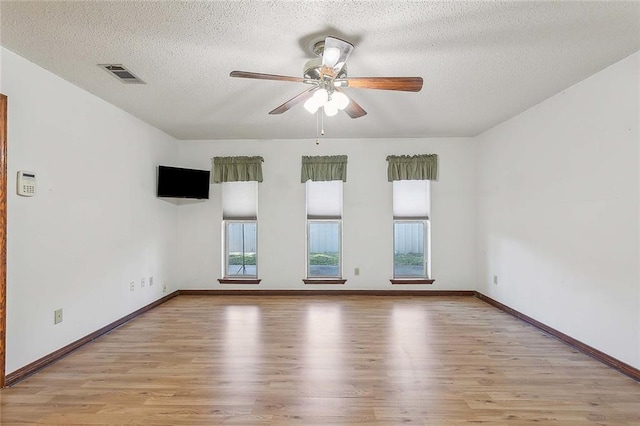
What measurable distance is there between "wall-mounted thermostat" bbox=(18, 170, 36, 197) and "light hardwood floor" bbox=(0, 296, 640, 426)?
1.52m

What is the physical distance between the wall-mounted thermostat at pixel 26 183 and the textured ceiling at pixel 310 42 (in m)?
0.96

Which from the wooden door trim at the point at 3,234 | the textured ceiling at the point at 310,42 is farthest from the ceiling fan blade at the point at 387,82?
the wooden door trim at the point at 3,234

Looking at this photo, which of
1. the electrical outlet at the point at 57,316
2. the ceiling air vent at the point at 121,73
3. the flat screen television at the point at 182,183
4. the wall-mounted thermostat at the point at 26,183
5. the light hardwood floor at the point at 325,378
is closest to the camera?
the light hardwood floor at the point at 325,378

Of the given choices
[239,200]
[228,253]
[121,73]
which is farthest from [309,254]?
[121,73]

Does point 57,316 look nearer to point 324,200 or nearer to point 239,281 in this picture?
point 239,281

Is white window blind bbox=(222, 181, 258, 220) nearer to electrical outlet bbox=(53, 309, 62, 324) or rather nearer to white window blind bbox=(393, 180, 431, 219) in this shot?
white window blind bbox=(393, 180, 431, 219)

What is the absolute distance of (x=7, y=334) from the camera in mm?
2469

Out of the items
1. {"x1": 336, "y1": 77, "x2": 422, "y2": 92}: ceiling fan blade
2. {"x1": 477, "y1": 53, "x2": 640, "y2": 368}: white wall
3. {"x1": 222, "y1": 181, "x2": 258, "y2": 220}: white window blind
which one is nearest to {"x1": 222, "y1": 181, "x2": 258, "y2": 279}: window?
{"x1": 222, "y1": 181, "x2": 258, "y2": 220}: white window blind

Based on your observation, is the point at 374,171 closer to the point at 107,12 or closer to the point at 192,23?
the point at 192,23

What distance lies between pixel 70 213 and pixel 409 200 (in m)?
4.56

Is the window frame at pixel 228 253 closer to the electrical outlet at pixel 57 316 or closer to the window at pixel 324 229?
the window at pixel 324 229

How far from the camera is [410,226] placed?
538 cm

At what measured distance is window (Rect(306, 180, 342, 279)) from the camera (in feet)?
17.6

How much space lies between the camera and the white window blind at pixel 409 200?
5352 millimetres
